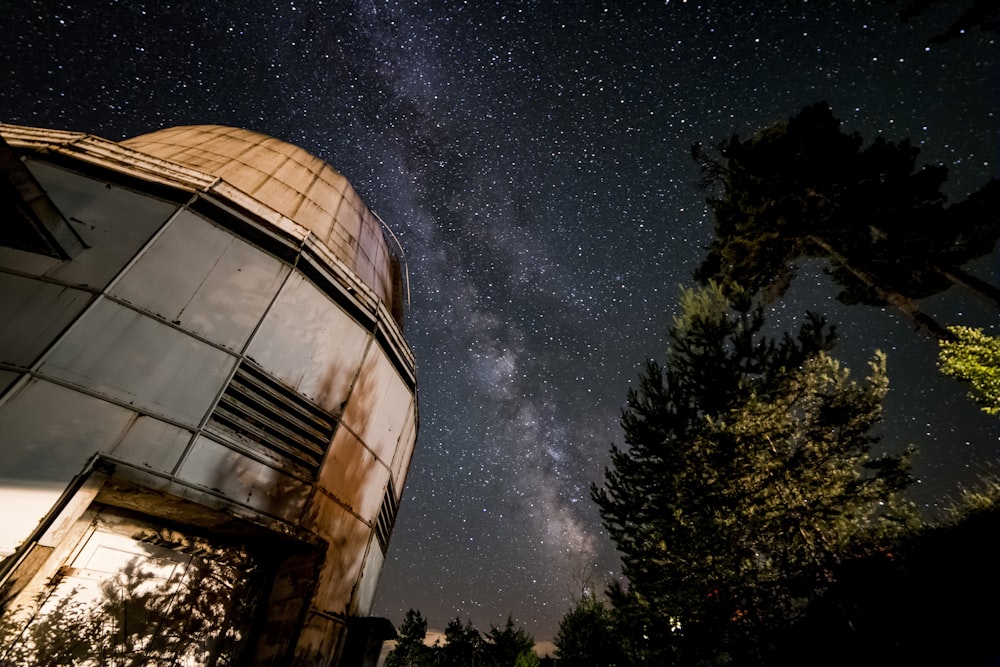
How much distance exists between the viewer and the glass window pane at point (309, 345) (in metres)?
6.07

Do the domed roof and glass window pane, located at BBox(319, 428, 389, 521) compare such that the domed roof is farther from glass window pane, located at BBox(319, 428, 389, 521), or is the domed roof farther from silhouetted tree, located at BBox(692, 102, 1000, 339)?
silhouetted tree, located at BBox(692, 102, 1000, 339)

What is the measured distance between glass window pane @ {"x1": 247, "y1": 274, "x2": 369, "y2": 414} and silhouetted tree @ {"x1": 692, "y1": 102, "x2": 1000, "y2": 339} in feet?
36.6

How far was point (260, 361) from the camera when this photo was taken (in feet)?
19.1

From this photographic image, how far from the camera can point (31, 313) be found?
4.57 meters

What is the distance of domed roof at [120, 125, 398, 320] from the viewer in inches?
336

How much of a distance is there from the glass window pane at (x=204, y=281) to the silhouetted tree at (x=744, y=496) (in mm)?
11504

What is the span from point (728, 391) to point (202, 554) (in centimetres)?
1415

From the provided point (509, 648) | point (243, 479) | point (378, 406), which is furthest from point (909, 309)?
point (509, 648)

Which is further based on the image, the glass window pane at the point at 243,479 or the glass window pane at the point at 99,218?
the glass window pane at the point at 99,218

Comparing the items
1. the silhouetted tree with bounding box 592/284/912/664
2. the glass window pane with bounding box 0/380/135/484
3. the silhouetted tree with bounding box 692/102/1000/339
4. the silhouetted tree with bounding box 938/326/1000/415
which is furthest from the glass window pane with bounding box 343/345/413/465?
the silhouetted tree with bounding box 938/326/1000/415

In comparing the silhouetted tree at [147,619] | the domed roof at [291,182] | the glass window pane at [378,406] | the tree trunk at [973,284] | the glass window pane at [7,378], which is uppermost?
the domed roof at [291,182]

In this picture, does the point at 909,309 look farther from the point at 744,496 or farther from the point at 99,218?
the point at 99,218

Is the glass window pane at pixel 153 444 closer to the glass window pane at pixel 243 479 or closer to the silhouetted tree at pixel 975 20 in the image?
the glass window pane at pixel 243 479

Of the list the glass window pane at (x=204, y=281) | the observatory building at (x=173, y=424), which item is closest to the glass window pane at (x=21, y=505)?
the observatory building at (x=173, y=424)
